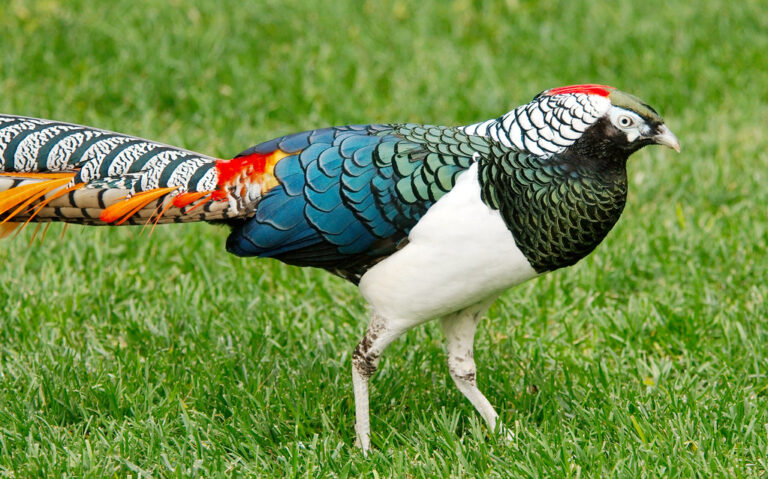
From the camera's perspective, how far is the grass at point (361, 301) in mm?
3430

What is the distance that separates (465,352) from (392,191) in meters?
0.77

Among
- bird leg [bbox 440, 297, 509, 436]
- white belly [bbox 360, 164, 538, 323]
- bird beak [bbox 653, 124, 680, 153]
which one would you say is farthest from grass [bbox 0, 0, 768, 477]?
bird beak [bbox 653, 124, 680, 153]

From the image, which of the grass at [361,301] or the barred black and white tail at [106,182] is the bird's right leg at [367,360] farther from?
the barred black and white tail at [106,182]

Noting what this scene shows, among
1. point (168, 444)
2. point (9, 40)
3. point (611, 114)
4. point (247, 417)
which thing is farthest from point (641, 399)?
point (9, 40)

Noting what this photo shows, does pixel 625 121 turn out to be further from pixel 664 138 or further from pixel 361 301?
pixel 361 301

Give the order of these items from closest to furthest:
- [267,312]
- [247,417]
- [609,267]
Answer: [247,417] → [267,312] → [609,267]

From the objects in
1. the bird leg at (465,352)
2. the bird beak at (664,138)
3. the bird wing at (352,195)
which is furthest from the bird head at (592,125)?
the bird leg at (465,352)

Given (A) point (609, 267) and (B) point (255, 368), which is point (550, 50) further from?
(B) point (255, 368)

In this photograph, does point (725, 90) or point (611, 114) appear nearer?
point (611, 114)

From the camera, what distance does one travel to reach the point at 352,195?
316 cm

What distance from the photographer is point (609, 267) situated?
494 cm

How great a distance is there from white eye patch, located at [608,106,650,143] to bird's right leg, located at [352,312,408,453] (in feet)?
3.13

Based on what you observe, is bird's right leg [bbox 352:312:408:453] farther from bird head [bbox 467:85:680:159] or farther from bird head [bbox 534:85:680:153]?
bird head [bbox 534:85:680:153]

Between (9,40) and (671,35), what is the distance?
4883 mm
